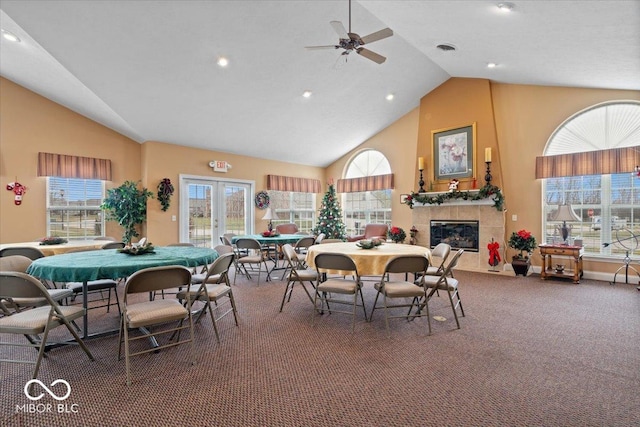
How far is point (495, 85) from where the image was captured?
6.70 m

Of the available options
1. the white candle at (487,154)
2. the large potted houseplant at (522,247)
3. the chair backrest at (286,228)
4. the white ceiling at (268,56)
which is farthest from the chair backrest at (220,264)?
the white candle at (487,154)

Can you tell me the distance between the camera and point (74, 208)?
642cm

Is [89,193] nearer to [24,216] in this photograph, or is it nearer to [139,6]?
[24,216]

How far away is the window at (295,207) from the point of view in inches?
356

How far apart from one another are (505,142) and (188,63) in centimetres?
634

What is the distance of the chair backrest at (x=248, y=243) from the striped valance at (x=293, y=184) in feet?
10.3

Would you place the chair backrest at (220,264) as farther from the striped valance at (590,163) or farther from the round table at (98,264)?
the striped valance at (590,163)

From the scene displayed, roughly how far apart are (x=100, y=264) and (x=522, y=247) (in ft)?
21.9

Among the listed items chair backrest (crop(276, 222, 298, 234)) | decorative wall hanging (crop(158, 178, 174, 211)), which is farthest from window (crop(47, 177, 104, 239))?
chair backrest (crop(276, 222, 298, 234))

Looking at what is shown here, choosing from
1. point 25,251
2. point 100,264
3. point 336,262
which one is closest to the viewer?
point 100,264

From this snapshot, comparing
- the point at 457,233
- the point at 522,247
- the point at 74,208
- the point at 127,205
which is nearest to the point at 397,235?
the point at 457,233

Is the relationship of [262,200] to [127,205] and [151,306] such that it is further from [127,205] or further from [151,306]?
[151,306]

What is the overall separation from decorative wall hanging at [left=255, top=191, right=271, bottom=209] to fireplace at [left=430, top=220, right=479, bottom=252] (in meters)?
4.35

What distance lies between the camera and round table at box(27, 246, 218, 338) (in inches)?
106
